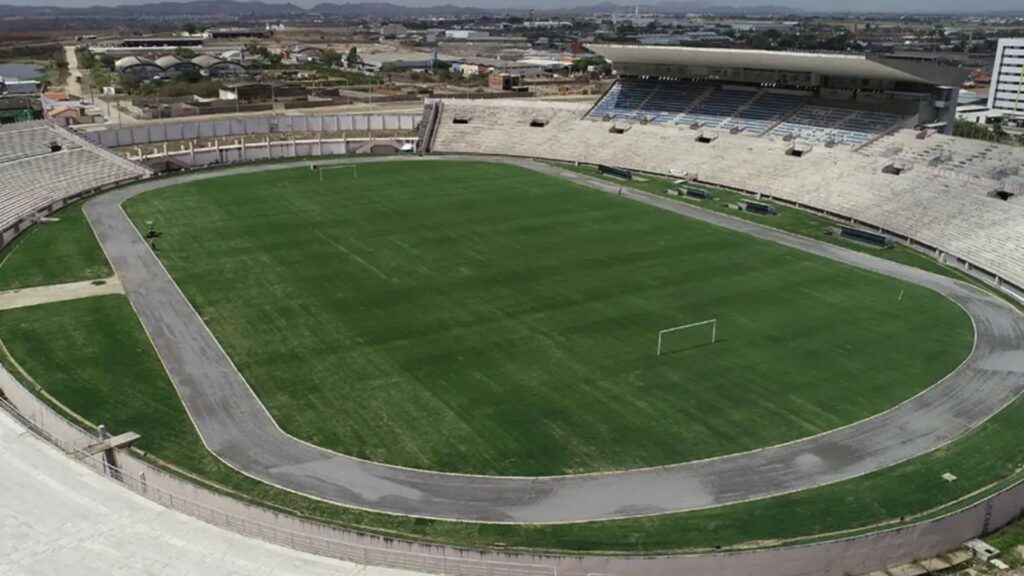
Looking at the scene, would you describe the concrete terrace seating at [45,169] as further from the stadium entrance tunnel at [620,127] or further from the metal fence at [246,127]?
the stadium entrance tunnel at [620,127]

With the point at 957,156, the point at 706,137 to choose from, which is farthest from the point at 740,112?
the point at 957,156

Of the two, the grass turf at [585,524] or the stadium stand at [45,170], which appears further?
the stadium stand at [45,170]

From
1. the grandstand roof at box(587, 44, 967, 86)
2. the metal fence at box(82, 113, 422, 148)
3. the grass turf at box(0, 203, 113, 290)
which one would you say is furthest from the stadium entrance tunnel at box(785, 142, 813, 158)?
the grass turf at box(0, 203, 113, 290)

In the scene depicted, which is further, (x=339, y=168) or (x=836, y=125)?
(x=339, y=168)

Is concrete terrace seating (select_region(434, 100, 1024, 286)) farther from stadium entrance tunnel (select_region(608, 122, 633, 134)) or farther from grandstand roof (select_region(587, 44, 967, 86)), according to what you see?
grandstand roof (select_region(587, 44, 967, 86))

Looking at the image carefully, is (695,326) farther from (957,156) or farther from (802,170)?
(957,156)

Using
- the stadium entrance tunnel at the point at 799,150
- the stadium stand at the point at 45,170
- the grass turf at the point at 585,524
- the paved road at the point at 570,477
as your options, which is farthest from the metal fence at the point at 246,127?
the grass turf at the point at 585,524
